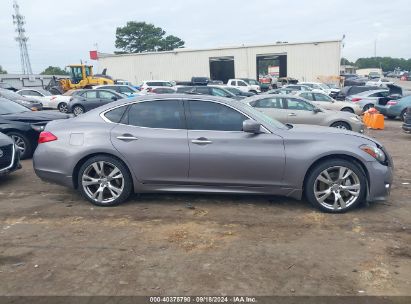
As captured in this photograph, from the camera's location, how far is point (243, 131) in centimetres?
519

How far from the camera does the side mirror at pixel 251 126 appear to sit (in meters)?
5.09

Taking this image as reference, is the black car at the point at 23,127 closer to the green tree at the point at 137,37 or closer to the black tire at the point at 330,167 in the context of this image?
the black tire at the point at 330,167

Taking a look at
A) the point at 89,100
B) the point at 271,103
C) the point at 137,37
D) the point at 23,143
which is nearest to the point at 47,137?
the point at 23,143

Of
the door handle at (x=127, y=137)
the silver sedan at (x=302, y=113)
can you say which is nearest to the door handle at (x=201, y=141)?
the door handle at (x=127, y=137)

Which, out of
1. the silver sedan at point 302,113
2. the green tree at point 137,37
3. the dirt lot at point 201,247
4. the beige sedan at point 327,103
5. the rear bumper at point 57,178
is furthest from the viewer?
the green tree at point 137,37

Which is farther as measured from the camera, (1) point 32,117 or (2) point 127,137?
(1) point 32,117

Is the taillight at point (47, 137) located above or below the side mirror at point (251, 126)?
below

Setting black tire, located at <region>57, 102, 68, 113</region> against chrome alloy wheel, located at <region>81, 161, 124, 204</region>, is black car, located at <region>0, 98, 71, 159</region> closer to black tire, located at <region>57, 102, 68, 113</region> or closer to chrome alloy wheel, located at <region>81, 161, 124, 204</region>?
chrome alloy wheel, located at <region>81, 161, 124, 204</region>

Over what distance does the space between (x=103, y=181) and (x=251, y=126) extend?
2.14 meters

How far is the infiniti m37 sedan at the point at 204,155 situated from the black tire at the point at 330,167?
0.04 ft

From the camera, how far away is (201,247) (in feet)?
13.5

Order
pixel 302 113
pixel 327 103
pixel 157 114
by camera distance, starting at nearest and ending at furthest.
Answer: pixel 157 114 < pixel 302 113 < pixel 327 103

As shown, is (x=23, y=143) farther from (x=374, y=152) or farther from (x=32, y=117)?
(x=374, y=152)

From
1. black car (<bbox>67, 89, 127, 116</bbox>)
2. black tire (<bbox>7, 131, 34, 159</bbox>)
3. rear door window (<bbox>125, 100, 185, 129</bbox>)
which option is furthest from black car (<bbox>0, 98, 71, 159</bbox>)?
black car (<bbox>67, 89, 127, 116</bbox>)
